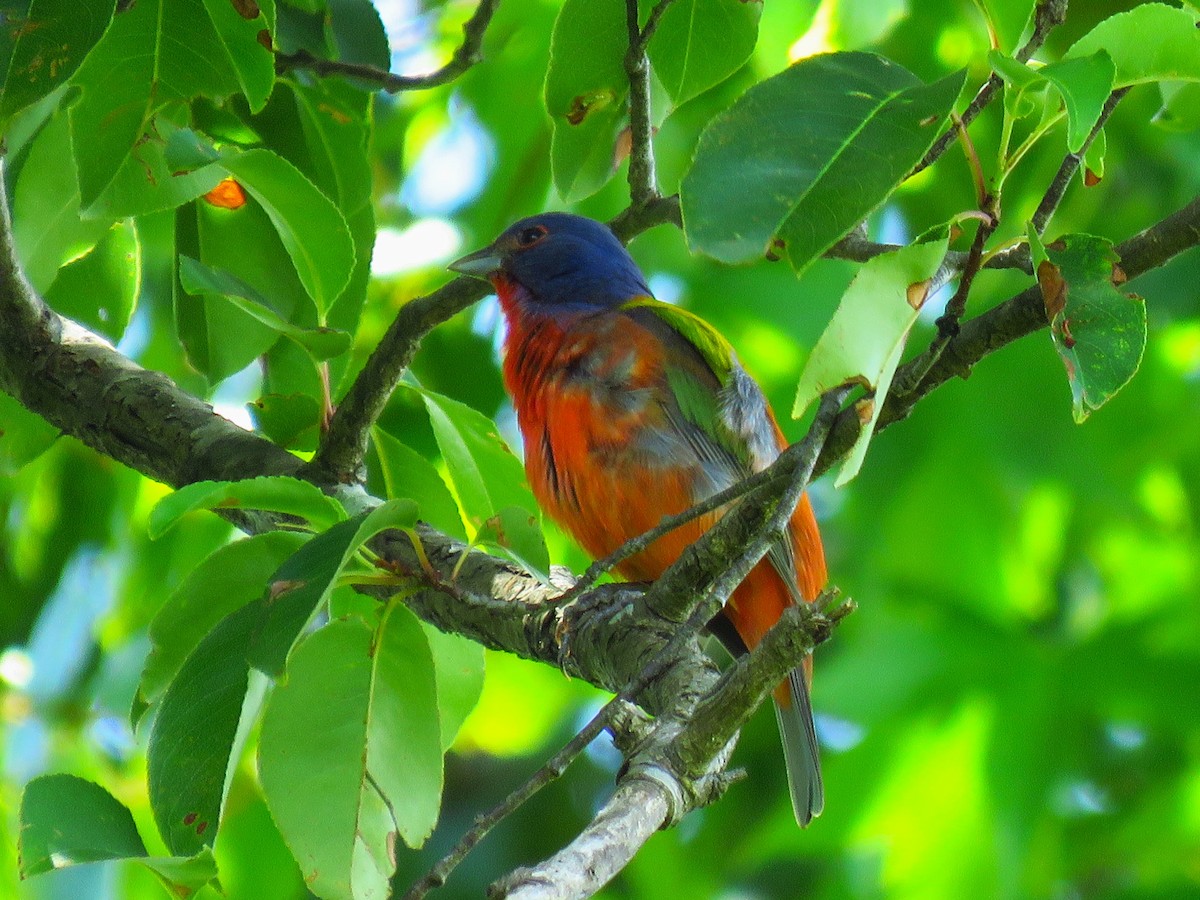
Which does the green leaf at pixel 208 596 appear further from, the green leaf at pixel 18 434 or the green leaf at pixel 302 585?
the green leaf at pixel 18 434

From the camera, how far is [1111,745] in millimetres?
6820

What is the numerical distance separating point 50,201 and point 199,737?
124 centimetres

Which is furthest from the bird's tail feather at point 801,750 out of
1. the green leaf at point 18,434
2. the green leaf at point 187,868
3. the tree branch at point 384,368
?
the green leaf at point 187,868

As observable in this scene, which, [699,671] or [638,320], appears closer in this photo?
[699,671]

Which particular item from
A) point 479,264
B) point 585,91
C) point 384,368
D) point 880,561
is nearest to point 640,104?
point 585,91

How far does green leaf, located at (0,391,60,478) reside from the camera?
339 cm

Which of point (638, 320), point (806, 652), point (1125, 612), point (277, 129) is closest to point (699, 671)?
point (806, 652)

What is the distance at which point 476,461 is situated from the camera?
10.7 ft

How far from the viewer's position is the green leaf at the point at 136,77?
229cm

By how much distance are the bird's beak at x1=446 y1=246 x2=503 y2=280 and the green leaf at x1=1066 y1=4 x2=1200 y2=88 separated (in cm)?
298

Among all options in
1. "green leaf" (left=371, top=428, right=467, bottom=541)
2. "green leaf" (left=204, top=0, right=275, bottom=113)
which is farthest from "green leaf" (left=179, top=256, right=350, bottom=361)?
"green leaf" (left=371, top=428, right=467, bottom=541)

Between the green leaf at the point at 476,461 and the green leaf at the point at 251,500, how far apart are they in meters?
0.66

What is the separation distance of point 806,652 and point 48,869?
1108 millimetres

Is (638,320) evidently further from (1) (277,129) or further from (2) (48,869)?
(2) (48,869)
